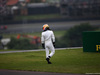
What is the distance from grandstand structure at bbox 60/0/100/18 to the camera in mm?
95919

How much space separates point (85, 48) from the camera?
1623 cm

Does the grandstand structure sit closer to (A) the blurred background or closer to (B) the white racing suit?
(A) the blurred background

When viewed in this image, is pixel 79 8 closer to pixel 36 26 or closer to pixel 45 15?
pixel 45 15


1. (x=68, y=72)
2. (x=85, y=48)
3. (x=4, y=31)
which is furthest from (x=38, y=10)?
(x=68, y=72)

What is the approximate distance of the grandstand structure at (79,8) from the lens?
3776 inches

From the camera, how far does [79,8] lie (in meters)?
97.2

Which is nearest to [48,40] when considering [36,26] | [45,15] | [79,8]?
[36,26]

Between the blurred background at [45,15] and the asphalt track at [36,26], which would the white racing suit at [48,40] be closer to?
the blurred background at [45,15]

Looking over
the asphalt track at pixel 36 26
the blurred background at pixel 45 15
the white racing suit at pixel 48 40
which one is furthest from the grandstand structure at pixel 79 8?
the white racing suit at pixel 48 40

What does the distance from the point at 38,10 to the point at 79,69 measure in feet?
277

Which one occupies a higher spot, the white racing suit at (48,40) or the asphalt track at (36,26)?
the white racing suit at (48,40)

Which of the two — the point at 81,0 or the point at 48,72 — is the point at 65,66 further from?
the point at 81,0

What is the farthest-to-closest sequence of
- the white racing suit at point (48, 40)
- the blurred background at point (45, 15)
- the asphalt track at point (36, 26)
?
the blurred background at point (45, 15) < the asphalt track at point (36, 26) < the white racing suit at point (48, 40)

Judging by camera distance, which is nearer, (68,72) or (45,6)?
(68,72)
